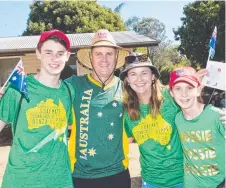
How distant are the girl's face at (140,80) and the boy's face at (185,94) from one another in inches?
13.4

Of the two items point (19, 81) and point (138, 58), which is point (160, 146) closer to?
point (138, 58)

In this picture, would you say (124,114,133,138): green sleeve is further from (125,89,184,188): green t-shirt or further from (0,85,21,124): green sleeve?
(0,85,21,124): green sleeve

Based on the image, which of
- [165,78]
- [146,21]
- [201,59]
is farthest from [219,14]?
[146,21]

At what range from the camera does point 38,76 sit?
2.94 metres

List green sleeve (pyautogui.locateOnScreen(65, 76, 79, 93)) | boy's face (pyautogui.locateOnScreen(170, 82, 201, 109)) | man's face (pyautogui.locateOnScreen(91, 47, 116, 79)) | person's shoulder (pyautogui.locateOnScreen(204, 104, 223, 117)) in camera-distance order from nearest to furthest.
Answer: person's shoulder (pyautogui.locateOnScreen(204, 104, 223, 117)) → boy's face (pyautogui.locateOnScreen(170, 82, 201, 109)) → green sleeve (pyautogui.locateOnScreen(65, 76, 79, 93)) → man's face (pyautogui.locateOnScreen(91, 47, 116, 79))

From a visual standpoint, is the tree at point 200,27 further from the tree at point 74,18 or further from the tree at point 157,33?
the tree at point 157,33

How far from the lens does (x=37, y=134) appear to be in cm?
269

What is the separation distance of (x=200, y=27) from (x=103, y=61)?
2048cm

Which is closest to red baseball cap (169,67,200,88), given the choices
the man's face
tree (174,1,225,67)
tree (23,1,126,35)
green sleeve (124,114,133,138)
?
green sleeve (124,114,133,138)

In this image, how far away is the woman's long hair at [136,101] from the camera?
10.7ft

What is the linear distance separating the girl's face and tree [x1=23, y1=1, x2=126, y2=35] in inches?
993

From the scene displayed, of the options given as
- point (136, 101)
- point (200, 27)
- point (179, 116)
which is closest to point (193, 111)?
point (179, 116)

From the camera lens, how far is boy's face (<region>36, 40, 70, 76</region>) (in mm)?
2916

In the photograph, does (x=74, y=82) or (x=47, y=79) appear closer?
(x=47, y=79)
